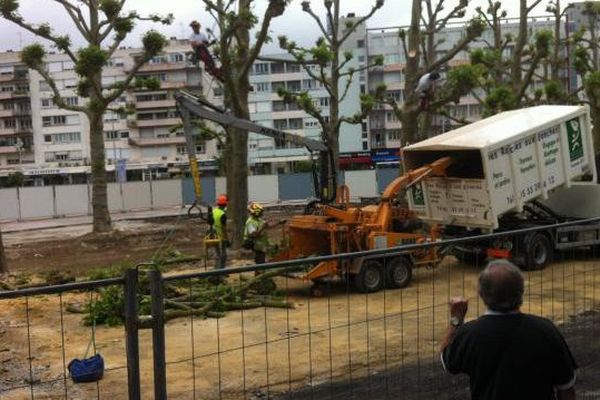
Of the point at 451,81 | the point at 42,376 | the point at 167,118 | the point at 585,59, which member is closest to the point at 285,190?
the point at 585,59

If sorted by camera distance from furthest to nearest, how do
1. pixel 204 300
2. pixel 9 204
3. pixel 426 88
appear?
pixel 9 204 < pixel 426 88 < pixel 204 300

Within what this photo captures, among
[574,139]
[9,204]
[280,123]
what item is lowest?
[9,204]

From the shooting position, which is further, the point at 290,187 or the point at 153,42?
the point at 290,187

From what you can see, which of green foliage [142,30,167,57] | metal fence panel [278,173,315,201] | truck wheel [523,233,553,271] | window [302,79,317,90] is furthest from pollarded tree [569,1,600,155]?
window [302,79,317,90]

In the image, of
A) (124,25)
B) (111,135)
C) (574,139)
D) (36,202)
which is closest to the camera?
(574,139)

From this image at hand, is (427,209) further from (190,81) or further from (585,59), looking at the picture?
(190,81)

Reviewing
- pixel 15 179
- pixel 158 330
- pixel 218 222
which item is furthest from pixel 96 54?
pixel 15 179

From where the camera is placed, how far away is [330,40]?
29.8 metres

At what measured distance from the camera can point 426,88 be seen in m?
20.3

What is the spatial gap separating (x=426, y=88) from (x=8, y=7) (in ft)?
41.8

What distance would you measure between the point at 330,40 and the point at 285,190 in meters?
17.3

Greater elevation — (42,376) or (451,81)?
(451,81)

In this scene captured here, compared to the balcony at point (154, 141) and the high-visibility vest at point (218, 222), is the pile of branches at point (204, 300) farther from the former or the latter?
the balcony at point (154, 141)

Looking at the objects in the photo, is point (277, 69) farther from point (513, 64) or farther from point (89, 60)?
point (89, 60)
